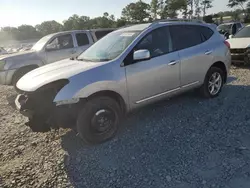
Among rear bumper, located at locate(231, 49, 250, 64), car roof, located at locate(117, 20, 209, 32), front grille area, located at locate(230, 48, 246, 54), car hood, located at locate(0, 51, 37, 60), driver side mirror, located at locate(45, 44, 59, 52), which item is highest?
car roof, located at locate(117, 20, 209, 32)

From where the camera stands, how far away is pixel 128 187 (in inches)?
112

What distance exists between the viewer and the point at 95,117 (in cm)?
371

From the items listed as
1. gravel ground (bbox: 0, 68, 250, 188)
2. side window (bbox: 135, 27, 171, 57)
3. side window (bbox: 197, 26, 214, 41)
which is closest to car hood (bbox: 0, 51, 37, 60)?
gravel ground (bbox: 0, 68, 250, 188)

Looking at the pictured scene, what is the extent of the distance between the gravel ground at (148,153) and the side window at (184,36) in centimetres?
129

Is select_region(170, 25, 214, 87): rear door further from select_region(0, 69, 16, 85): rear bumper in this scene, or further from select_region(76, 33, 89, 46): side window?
select_region(0, 69, 16, 85): rear bumper

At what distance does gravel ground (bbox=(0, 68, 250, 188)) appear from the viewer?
2971mm

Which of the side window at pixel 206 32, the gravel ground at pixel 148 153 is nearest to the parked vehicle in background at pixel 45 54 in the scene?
the gravel ground at pixel 148 153

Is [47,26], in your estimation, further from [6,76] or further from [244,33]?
[244,33]

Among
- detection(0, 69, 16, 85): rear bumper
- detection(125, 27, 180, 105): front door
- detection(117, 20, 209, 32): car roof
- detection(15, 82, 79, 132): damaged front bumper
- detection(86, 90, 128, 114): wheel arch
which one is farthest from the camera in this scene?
detection(0, 69, 16, 85): rear bumper

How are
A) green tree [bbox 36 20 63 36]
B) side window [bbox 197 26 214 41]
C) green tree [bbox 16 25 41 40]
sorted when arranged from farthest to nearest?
green tree [bbox 36 20 63 36], green tree [bbox 16 25 41 40], side window [bbox 197 26 214 41]

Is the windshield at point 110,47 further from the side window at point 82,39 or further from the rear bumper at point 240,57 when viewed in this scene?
the rear bumper at point 240,57

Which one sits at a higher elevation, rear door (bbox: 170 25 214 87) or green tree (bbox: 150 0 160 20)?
green tree (bbox: 150 0 160 20)

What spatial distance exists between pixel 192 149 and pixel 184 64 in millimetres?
1873

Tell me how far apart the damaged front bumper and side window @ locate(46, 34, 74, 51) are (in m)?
5.51
